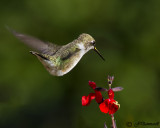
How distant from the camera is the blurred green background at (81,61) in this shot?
4.16m

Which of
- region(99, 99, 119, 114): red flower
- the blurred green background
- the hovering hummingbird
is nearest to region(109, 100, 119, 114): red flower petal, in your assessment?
region(99, 99, 119, 114): red flower

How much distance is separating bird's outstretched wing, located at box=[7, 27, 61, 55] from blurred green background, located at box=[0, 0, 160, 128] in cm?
130

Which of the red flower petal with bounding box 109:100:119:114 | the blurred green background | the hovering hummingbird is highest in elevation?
the blurred green background

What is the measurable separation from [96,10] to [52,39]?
685 mm

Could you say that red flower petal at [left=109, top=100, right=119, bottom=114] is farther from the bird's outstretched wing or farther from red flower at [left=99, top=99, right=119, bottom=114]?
the bird's outstretched wing

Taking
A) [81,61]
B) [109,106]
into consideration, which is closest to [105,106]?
[109,106]

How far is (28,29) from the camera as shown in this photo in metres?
4.31

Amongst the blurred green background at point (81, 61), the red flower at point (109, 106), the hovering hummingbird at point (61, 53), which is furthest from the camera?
the blurred green background at point (81, 61)

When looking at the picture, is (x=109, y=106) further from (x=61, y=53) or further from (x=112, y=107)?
(x=61, y=53)

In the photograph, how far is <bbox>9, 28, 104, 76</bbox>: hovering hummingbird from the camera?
2.60m

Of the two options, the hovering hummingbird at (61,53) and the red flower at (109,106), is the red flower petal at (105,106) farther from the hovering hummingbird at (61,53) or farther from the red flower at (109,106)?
the hovering hummingbird at (61,53)

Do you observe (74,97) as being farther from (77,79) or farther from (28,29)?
(28,29)

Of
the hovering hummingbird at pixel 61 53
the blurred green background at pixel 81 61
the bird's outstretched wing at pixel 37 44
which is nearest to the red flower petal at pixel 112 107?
the hovering hummingbird at pixel 61 53

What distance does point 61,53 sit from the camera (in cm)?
278
